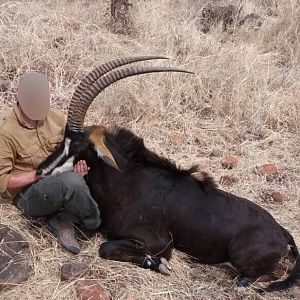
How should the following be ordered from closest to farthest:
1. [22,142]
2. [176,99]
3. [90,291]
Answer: [90,291] < [22,142] < [176,99]

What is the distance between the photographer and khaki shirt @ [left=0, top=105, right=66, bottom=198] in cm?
396

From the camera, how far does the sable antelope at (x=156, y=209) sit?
399cm

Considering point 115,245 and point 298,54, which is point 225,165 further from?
point 298,54

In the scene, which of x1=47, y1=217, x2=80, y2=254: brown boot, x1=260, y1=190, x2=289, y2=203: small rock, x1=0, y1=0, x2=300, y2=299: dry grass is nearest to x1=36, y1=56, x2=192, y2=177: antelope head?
x1=47, y1=217, x2=80, y2=254: brown boot

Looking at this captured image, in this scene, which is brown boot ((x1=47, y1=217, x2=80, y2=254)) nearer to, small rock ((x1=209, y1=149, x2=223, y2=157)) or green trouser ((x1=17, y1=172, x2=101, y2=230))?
green trouser ((x1=17, y1=172, x2=101, y2=230))

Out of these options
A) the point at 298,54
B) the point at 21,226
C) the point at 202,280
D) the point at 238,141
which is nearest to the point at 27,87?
the point at 21,226

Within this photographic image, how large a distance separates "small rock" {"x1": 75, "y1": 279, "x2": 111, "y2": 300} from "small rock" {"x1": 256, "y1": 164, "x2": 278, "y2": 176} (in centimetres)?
244

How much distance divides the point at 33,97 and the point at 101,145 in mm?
598

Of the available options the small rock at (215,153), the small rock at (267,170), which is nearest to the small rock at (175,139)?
the small rock at (215,153)

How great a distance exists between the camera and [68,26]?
7.79 meters

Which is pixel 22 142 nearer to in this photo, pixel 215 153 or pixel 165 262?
pixel 165 262

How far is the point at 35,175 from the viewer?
400 cm

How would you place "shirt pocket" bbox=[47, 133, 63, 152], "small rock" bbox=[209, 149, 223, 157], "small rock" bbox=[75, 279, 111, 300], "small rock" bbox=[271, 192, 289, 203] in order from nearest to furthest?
"small rock" bbox=[75, 279, 111, 300] < "shirt pocket" bbox=[47, 133, 63, 152] < "small rock" bbox=[271, 192, 289, 203] < "small rock" bbox=[209, 149, 223, 157]

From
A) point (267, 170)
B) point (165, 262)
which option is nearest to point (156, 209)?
point (165, 262)
